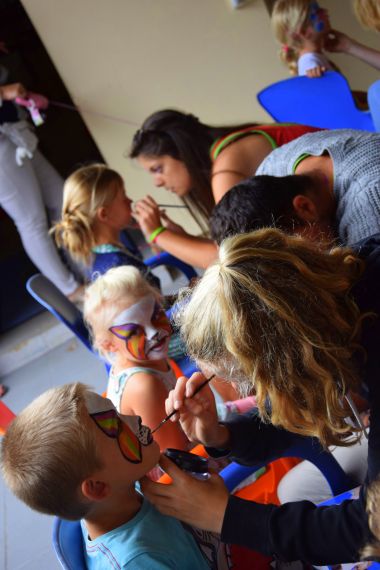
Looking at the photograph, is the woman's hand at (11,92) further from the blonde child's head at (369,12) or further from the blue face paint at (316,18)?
the blonde child's head at (369,12)

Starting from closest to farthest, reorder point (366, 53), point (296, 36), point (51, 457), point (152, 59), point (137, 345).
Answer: point (51, 457) < point (137, 345) < point (366, 53) < point (296, 36) < point (152, 59)

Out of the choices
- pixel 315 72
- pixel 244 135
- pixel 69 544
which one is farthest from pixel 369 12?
pixel 69 544

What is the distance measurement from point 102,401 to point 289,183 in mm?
573

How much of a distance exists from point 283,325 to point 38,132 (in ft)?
10.1

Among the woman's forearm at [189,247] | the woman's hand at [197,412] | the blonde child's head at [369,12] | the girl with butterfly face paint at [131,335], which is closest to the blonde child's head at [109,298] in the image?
the girl with butterfly face paint at [131,335]

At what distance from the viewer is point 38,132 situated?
3.38 m

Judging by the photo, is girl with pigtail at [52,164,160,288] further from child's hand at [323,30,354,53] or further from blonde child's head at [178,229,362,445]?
child's hand at [323,30,354,53]

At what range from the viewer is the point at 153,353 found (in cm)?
125

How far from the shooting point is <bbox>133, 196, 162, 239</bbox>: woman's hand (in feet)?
5.41

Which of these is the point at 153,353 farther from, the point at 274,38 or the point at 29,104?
the point at 274,38

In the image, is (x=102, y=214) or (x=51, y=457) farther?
(x=102, y=214)

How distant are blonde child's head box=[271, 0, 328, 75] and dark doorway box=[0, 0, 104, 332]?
4.63 feet

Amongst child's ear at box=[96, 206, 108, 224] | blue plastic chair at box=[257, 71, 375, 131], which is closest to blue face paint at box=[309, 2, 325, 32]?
blue plastic chair at box=[257, 71, 375, 131]

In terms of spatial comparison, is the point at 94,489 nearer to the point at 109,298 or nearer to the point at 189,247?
the point at 109,298
